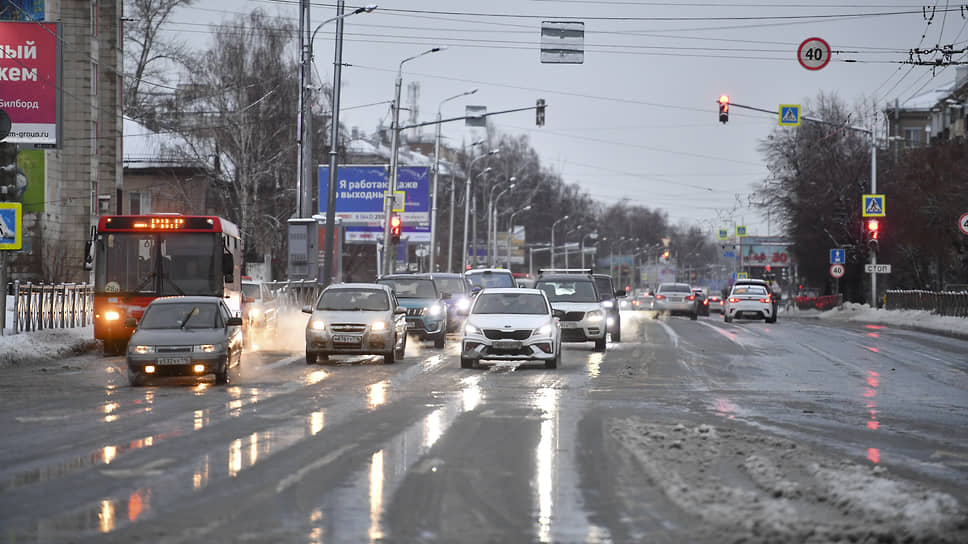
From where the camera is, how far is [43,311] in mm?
30625

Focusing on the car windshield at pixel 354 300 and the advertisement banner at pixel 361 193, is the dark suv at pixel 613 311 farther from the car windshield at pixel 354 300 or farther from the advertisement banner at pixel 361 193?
the advertisement banner at pixel 361 193

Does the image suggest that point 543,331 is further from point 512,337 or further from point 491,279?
point 491,279

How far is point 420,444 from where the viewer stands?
12.2 meters

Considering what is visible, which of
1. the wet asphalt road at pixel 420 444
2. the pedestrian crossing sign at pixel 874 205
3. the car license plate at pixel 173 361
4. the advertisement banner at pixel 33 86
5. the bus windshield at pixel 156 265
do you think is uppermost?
the advertisement banner at pixel 33 86

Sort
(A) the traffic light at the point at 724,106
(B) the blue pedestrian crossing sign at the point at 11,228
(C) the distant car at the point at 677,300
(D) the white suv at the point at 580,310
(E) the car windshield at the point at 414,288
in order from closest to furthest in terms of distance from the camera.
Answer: (B) the blue pedestrian crossing sign at the point at 11,228 < (D) the white suv at the point at 580,310 < (E) the car windshield at the point at 414,288 < (A) the traffic light at the point at 724,106 < (C) the distant car at the point at 677,300

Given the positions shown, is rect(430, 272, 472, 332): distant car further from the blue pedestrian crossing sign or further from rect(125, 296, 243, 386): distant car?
rect(125, 296, 243, 386): distant car

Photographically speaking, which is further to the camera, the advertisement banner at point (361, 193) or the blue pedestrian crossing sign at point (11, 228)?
the advertisement banner at point (361, 193)

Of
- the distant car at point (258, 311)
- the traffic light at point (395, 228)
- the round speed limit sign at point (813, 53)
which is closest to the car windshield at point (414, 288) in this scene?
the distant car at point (258, 311)

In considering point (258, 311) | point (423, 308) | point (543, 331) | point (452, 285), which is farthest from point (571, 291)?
point (258, 311)

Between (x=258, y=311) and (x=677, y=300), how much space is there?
26847mm

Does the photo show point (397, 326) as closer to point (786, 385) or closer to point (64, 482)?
point (786, 385)

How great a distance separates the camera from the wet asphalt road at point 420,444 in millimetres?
8125

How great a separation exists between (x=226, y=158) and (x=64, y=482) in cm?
6031

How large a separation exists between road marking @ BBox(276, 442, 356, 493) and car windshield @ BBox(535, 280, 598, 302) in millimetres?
18713
